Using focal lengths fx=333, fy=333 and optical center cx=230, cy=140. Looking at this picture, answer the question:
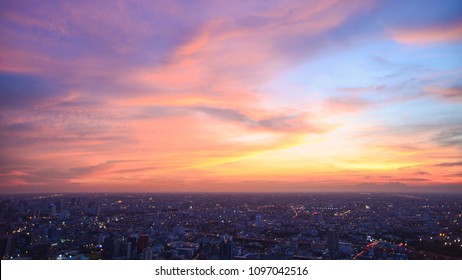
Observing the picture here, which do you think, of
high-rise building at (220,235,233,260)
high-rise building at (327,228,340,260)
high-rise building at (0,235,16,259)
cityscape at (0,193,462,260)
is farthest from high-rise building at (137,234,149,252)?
high-rise building at (327,228,340,260)

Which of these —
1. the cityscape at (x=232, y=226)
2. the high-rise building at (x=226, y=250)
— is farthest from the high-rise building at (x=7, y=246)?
the high-rise building at (x=226, y=250)

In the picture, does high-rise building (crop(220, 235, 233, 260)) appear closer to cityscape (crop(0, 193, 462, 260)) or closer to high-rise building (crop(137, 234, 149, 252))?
cityscape (crop(0, 193, 462, 260))

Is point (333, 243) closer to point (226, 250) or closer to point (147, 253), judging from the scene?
point (226, 250)

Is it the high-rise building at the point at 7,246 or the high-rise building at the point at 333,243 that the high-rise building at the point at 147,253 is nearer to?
the high-rise building at the point at 7,246

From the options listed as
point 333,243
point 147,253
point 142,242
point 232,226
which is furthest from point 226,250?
point 232,226

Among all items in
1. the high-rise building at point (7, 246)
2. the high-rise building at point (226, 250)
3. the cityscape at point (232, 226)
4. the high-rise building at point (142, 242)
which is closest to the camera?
the high-rise building at point (226, 250)
